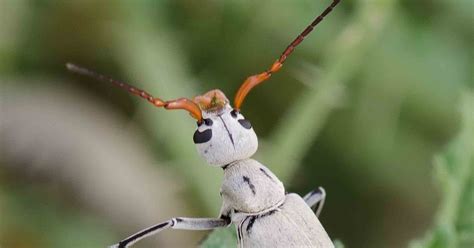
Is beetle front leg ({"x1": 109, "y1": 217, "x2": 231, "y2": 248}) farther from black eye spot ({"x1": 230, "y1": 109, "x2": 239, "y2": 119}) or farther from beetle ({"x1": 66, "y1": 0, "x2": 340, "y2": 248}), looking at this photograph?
black eye spot ({"x1": 230, "y1": 109, "x2": 239, "y2": 119})

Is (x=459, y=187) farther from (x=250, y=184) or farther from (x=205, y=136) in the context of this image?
(x=205, y=136)

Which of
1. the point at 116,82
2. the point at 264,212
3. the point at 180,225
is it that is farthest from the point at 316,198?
the point at 116,82

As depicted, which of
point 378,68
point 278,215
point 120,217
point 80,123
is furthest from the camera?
point 378,68

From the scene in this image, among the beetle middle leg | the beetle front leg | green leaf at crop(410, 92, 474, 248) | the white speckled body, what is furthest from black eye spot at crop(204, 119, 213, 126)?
green leaf at crop(410, 92, 474, 248)

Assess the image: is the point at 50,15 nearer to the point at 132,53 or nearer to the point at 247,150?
the point at 132,53

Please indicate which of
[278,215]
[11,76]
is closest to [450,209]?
[278,215]

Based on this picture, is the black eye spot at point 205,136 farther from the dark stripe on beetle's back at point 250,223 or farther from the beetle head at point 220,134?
the dark stripe on beetle's back at point 250,223
